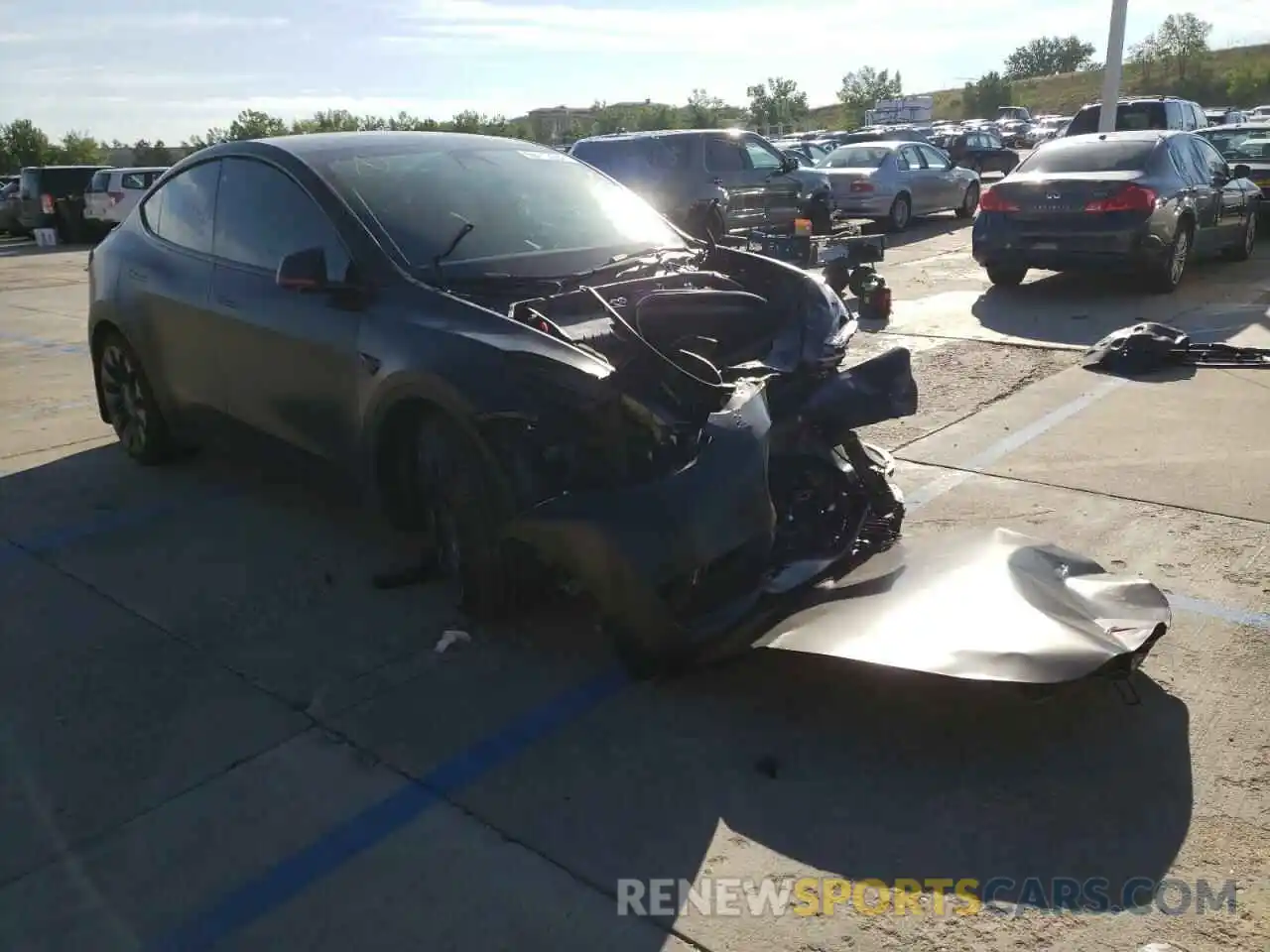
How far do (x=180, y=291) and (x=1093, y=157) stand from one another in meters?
9.11

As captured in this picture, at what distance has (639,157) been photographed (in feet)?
53.7

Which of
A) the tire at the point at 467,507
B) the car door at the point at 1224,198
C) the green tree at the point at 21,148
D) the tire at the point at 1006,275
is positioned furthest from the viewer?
the green tree at the point at 21,148

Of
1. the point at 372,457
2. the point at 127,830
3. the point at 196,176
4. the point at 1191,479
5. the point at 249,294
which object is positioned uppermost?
the point at 196,176

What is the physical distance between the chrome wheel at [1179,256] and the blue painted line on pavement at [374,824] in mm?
9341

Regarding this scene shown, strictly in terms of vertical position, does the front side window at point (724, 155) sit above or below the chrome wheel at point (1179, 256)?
above

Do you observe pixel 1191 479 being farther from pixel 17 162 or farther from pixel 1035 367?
pixel 17 162

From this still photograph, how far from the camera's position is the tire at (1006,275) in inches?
454

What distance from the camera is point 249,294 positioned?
16.2ft

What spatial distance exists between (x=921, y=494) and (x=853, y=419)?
128 cm

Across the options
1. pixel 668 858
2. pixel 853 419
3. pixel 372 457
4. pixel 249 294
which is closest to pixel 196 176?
pixel 249 294

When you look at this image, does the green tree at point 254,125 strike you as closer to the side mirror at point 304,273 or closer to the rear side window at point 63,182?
the rear side window at point 63,182

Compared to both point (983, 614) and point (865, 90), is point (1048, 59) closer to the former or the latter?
point (865, 90)

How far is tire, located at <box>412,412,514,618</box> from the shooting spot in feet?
12.4

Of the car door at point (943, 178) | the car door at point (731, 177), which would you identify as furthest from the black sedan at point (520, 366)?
the car door at point (943, 178)
